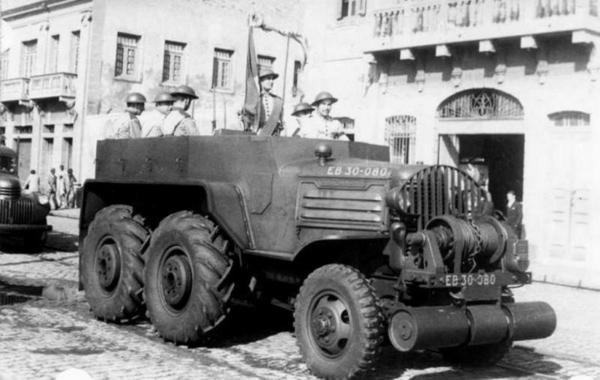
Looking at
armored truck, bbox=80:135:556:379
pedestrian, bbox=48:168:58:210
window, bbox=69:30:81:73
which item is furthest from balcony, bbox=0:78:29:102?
armored truck, bbox=80:135:556:379

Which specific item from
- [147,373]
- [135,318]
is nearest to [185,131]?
[135,318]

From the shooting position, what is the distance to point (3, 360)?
6.79m

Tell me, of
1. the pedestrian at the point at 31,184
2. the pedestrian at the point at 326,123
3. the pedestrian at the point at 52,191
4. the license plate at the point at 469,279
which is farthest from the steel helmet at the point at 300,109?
the pedestrian at the point at 52,191

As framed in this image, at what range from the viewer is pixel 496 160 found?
21328 mm

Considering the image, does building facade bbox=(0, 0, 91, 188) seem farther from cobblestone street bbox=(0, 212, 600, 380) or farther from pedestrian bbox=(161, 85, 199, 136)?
pedestrian bbox=(161, 85, 199, 136)

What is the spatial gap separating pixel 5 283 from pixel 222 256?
537 cm

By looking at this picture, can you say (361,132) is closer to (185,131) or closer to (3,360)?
(185,131)

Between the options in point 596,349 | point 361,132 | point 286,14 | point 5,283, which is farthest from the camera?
point 286,14

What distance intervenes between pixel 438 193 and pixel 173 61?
95.3 feet

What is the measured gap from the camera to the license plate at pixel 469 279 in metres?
6.31

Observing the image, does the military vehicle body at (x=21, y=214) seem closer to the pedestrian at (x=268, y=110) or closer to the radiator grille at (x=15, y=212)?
the radiator grille at (x=15, y=212)

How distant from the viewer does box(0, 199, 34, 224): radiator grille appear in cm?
1588

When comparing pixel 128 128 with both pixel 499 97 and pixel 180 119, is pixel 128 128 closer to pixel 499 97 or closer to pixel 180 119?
pixel 180 119

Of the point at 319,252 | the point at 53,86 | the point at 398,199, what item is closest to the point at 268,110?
the point at 319,252
